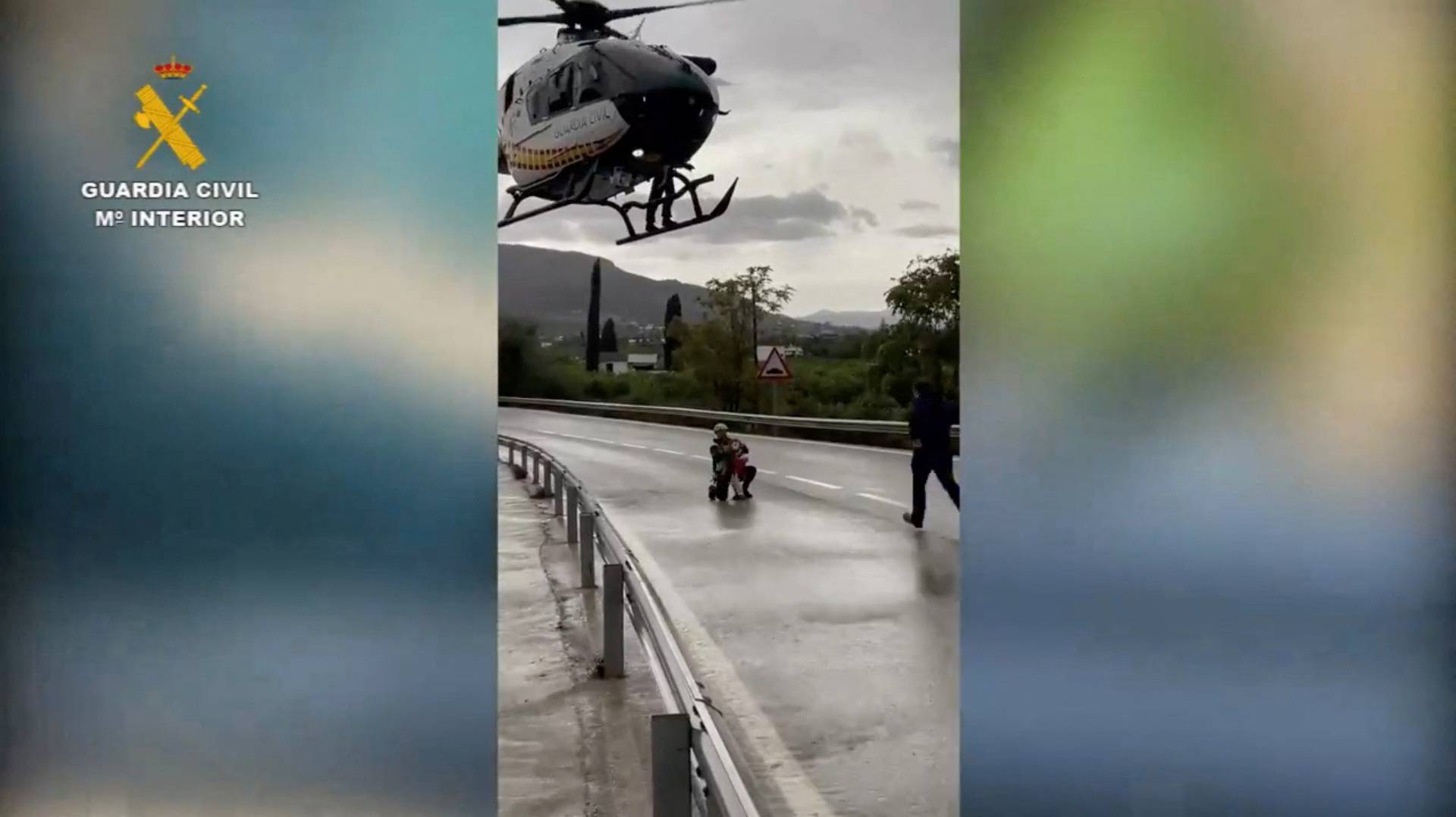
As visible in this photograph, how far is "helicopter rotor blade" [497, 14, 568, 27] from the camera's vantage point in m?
1.96

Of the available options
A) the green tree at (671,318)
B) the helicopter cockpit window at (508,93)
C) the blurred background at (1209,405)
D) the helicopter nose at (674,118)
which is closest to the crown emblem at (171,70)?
the helicopter cockpit window at (508,93)

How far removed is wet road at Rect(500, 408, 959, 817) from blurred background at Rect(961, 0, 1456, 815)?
15cm

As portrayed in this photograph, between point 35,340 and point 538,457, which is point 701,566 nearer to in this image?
point 538,457

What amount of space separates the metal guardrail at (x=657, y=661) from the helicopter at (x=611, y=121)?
1.89 feet

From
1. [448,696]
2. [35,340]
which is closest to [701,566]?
[448,696]

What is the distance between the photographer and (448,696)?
6.34 feet

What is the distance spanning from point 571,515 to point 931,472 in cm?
82

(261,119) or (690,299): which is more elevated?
(261,119)

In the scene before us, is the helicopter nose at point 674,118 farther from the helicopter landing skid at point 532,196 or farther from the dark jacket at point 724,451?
the dark jacket at point 724,451

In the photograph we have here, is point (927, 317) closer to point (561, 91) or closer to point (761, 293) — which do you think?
point (761, 293)

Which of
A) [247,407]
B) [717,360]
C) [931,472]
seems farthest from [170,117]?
[931,472]

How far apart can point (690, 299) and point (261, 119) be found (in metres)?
0.92

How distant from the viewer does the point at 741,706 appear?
88.0 inches

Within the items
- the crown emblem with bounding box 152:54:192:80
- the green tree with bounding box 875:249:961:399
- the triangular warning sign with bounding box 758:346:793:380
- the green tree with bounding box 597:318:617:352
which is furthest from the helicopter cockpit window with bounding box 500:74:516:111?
the green tree with bounding box 875:249:961:399
